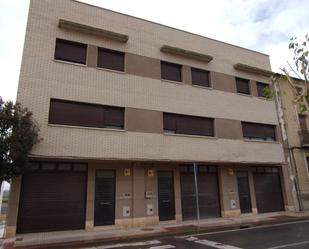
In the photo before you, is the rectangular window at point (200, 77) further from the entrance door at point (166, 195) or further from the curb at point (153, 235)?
the curb at point (153, 235)

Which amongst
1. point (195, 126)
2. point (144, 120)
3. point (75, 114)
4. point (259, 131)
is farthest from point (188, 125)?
point (75, 114)

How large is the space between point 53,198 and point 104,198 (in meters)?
2.25

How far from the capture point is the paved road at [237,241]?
8.59 meters

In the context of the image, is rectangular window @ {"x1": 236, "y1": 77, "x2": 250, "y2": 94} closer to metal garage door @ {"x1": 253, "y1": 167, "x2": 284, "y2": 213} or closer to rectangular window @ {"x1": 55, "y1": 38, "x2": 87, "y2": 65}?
metal garage door @ {"x1": 253, "y1": 167, "x2": 284, "y2": 213}

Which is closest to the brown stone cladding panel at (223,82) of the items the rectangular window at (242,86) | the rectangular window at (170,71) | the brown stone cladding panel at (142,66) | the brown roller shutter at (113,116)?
the rectangular window at (242,86)

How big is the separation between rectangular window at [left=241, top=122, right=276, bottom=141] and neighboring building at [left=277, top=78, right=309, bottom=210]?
90 cm

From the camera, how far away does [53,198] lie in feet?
37.8

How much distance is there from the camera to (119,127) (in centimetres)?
1328

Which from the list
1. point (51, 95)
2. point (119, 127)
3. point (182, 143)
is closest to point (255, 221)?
point (182, 143)

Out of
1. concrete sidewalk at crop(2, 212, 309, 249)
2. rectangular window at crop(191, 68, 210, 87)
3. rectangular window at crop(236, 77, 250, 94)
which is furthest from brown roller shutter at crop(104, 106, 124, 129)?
rectangular window at crop(236, 77, 250, 94)

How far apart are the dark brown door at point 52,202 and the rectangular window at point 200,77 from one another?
8692 mm

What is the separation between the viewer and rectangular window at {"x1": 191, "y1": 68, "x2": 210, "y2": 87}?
53.9 ft

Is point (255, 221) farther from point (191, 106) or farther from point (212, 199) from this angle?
point (191, 106)

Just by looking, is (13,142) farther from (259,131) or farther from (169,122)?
(259,131)
